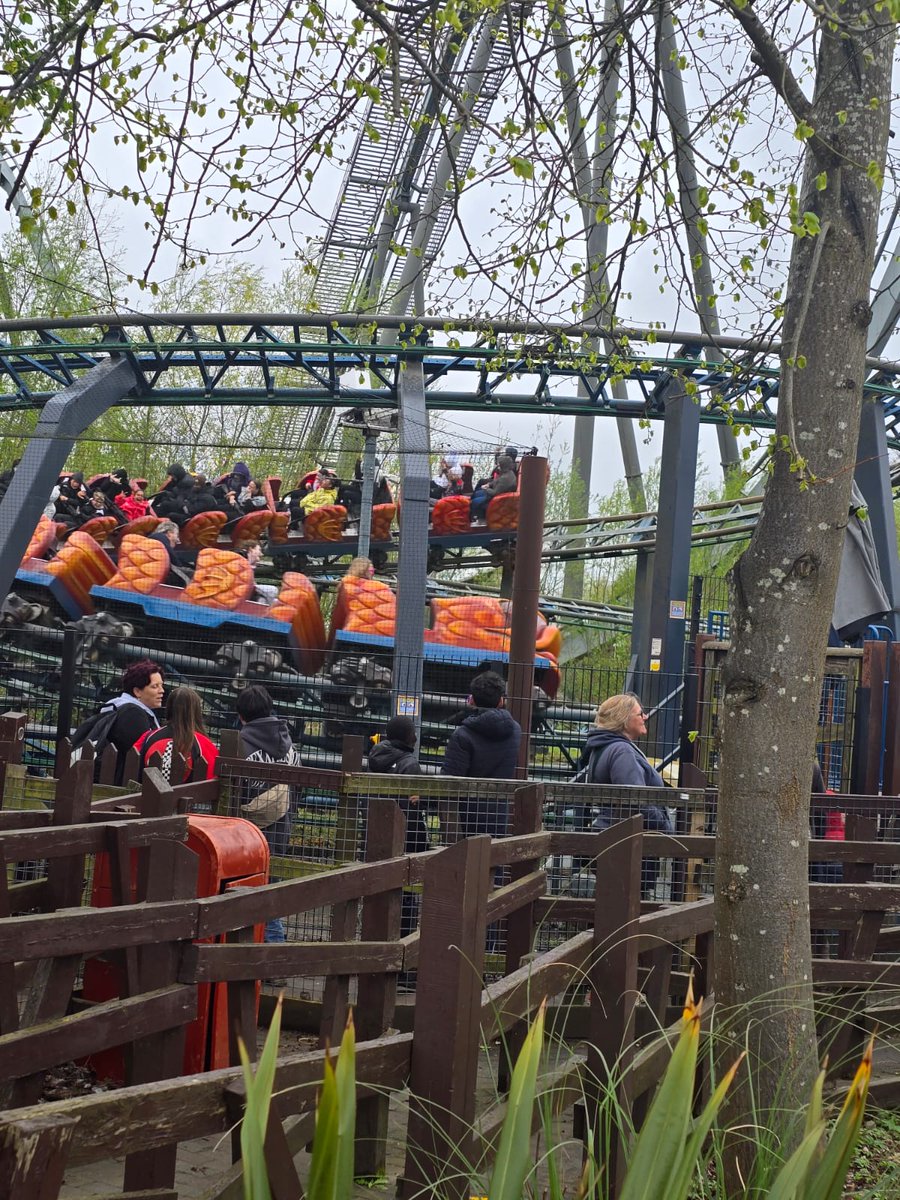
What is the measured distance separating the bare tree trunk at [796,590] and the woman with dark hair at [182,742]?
3353mm

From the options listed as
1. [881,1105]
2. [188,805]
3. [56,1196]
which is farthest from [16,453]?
[56,1196]

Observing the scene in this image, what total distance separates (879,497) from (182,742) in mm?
13516

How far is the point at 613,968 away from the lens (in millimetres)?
3396

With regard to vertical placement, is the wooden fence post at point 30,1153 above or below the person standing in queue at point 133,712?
below

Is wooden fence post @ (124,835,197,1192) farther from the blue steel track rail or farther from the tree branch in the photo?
the blue steel track rail

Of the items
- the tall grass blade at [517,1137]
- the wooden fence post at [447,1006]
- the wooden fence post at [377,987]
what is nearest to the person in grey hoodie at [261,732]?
the wooden fence post at [377,987]

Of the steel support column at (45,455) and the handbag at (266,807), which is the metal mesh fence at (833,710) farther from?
the steel support column at (45,455)

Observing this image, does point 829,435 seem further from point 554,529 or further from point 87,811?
point 554,529

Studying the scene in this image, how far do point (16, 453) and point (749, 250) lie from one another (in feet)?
74.8

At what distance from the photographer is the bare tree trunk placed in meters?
3.47

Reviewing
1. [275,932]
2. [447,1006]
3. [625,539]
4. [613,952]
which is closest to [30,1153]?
[447,1006]

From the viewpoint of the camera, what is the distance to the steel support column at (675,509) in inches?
638

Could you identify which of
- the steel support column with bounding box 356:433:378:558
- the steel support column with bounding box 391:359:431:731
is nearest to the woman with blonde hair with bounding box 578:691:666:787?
the steel support column with bounding box 391:359:431:731

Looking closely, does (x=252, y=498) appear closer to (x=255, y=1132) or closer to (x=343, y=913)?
(x=343, y=913)
